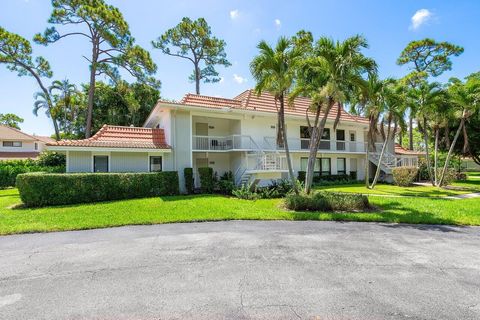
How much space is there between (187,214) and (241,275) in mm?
5586

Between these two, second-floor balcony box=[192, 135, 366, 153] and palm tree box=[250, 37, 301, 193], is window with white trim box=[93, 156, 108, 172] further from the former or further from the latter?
palm tree box=[250, 37, 301, 193]

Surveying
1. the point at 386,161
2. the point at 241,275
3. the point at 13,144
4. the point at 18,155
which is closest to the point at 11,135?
the point at 13,144

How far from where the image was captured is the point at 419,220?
29.5 ft

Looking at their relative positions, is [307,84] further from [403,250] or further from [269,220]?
[403,250]

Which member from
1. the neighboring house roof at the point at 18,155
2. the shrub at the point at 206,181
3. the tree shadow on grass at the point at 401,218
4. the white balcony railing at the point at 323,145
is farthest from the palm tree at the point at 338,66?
the neighboring house roof at the point at 18,155

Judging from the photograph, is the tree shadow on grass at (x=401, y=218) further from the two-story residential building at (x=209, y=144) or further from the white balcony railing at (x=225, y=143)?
the white balcony railing at (x=225, y=143)

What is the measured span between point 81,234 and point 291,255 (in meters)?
6.13

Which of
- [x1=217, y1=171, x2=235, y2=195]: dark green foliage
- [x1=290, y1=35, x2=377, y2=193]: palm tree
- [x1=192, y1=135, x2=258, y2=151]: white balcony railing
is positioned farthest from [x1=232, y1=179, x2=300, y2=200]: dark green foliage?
[x1=290, y1=35, x2=377, y2=193]: palm tree

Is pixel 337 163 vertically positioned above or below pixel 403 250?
above

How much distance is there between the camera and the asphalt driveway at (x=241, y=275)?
3543mm

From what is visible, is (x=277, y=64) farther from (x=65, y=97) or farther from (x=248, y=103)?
(x=65, y=97)

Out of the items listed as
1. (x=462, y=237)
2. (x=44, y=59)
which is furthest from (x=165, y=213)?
(x=44, y=59)

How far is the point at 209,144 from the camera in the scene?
61.0 feet

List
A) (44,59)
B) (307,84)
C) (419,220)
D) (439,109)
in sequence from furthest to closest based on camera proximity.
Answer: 1. (44,59)
2. (439,109)
3. (307,84)
4. (419,220)
